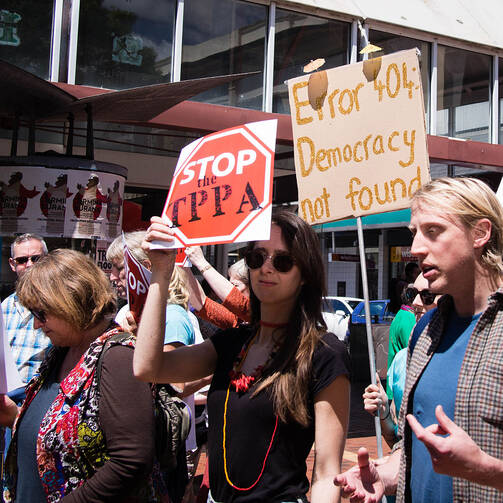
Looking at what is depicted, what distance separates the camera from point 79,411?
245cm

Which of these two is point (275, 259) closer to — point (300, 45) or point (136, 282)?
point (136, 282)

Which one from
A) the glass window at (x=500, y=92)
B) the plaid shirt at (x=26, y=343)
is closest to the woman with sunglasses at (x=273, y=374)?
the plaid shirt at (x=26, y=343)

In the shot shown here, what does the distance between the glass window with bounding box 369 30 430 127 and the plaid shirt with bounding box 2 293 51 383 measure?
22.9 ft

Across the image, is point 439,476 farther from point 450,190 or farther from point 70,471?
point 70,471

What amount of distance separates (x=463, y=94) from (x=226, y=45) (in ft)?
12.7

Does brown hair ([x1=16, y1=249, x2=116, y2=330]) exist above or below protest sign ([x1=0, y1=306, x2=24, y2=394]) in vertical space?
above

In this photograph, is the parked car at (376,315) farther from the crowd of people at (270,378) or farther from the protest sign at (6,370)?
the crowd of people at (270,378)

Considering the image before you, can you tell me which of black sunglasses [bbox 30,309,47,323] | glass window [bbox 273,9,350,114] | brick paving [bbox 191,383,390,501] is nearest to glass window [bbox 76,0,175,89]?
glass window [bbox 273,9,350,114]

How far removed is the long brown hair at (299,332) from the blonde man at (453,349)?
31cm

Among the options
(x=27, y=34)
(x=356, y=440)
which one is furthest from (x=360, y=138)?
(x=356, y=440)

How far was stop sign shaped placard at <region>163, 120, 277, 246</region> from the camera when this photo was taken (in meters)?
2.28

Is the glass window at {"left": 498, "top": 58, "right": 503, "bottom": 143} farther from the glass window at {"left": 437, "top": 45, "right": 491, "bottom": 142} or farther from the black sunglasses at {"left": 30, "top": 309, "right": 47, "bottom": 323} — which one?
the black sunglasses at {"left": 30, "top": 309, "right": 47, "bottom": 323}

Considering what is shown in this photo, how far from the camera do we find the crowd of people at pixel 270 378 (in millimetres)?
2076

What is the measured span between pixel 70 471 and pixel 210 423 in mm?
511
